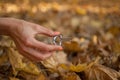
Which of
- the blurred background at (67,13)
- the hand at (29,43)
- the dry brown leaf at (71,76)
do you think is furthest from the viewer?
the blurred background at (67,13)

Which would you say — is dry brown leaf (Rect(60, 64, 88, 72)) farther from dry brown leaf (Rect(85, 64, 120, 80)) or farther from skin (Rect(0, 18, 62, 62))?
skin (Rect(0, 18, 62, 62))

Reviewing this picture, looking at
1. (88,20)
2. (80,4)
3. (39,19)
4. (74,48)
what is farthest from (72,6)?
(74,48)

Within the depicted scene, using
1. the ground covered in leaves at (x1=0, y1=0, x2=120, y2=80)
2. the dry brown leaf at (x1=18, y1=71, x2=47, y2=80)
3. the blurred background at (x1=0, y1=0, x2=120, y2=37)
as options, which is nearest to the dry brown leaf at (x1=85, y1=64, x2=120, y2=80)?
the ground covered in leaves at (x1=0, y1=0, x2=120, y2=80)

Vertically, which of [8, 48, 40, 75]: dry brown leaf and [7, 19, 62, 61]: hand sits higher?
[7, 19, 62, 61]: hand

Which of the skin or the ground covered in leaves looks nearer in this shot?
the skin

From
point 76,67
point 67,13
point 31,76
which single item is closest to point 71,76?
point 76,67

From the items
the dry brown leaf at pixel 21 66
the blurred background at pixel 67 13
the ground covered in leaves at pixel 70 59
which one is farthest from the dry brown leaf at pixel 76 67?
the blurred background at pixel 67 13

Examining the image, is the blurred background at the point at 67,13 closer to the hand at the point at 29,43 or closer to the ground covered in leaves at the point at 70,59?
the ground covered in leaves at the point at 70,59

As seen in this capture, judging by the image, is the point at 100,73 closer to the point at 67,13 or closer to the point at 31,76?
the point at 31,76

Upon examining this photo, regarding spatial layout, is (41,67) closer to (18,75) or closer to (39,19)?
(18,75)
